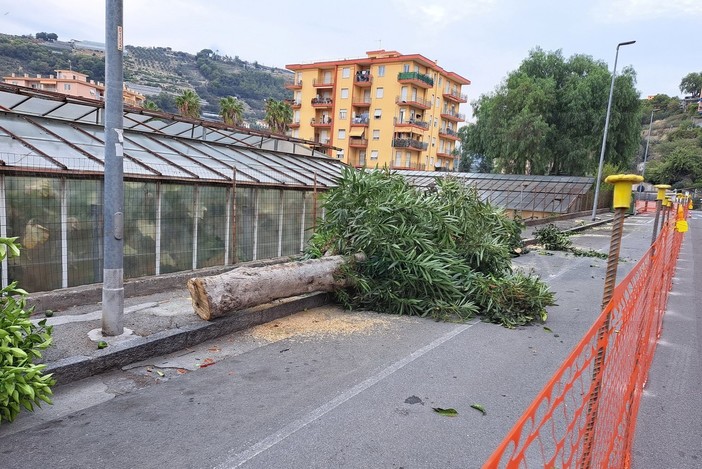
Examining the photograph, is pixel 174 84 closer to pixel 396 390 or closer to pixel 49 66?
pixel 49 66

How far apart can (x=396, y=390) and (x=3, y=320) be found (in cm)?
352

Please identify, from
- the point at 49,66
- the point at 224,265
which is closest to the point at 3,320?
the point at 224,265

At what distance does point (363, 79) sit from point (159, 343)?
188 ft

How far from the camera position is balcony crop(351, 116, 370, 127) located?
58.1 meters

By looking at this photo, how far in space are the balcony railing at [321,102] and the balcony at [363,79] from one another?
430cm

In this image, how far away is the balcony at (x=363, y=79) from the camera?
191 feet

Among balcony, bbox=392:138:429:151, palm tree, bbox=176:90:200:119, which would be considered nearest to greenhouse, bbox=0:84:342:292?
palm tree, bbox=176:90:200:119

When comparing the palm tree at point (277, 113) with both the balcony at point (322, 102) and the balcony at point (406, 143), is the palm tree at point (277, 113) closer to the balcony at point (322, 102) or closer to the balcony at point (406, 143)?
the balcony at point (322, 102)

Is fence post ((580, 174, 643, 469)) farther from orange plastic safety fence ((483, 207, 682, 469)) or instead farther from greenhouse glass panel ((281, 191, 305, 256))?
greenhouse glass panel ((281, 191, 305, 256))

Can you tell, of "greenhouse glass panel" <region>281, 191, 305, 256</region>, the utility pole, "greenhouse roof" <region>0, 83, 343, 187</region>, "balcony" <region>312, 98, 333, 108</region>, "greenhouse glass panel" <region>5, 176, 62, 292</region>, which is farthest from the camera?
"balcony" <region>312, 98, 333, 108</region>

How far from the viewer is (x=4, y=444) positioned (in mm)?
3307

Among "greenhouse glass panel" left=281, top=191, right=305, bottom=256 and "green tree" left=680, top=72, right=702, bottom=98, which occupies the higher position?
"green tree" left=680, top=72, right=702, bottom=98

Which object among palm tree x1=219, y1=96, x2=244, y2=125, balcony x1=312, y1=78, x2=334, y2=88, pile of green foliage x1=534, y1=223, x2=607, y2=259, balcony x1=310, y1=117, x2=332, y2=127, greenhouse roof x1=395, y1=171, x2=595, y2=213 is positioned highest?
balcony x1=312, y1=78, x2=334, y2=88

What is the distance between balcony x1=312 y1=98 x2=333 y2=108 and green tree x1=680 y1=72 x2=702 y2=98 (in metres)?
111
